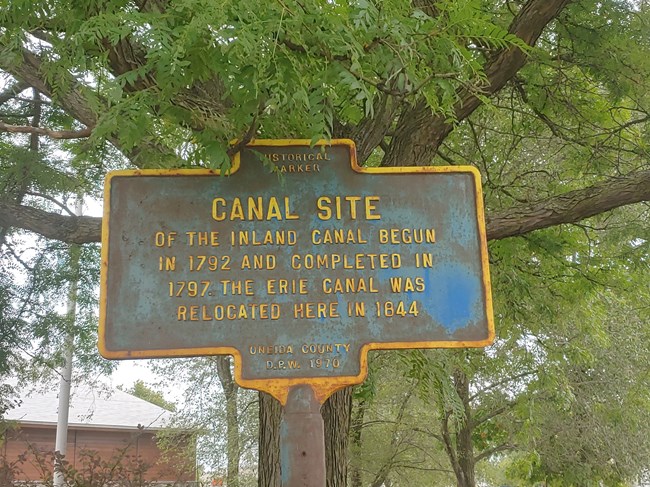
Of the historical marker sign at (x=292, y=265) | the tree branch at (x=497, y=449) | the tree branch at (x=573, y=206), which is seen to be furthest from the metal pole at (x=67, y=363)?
the tree branch at (x=497, y=449)

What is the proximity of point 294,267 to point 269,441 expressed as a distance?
6.46 feet

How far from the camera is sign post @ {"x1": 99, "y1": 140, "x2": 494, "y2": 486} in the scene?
3590mm

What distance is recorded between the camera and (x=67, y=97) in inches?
217

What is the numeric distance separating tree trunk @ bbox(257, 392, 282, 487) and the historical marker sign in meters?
1.56

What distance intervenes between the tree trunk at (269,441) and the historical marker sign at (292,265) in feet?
5.12

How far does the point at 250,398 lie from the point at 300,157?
40.2ft

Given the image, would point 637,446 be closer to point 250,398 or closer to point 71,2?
point 250,398

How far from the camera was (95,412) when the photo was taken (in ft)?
76.6

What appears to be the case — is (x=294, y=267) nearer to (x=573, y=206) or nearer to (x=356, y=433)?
(x=573, y=206)

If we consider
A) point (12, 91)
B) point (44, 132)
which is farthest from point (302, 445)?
point (12, 91)

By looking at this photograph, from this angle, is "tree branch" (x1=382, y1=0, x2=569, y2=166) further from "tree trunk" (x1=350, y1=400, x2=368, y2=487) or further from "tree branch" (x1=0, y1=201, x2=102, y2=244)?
"tree trunk" (x1=350, y1=400, x2=368, y2=487)

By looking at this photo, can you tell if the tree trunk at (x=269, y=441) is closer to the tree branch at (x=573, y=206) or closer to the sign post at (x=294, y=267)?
the sign post at (x=294, y=267)

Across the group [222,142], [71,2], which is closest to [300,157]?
[222,142]

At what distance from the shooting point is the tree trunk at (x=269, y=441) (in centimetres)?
503
